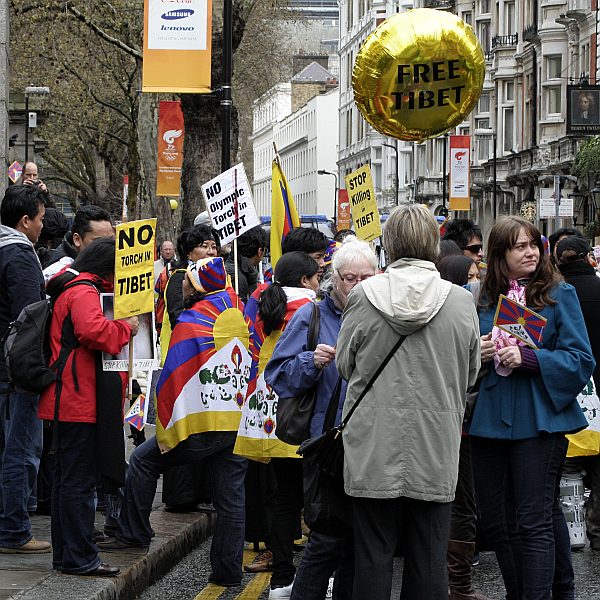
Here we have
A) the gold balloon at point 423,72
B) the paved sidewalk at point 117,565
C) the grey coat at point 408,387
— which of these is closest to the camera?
the grey coat at point 408,387

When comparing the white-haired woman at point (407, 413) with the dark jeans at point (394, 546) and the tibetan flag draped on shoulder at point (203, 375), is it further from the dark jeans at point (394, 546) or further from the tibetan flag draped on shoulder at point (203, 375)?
the tibetan flag draped on shoulder at point (203, 375)

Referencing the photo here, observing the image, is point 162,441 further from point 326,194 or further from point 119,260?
point 326,194

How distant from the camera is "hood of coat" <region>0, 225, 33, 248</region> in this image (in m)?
7.51

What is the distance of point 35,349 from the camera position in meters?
6.73

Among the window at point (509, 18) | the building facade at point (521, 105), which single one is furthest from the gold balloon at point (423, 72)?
the window at point (509, 18)

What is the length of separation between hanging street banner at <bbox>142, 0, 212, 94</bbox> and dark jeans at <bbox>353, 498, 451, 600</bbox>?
31.4 feet

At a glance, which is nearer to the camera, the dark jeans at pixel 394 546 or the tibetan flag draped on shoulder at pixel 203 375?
the dark jeans at pixel 394 546

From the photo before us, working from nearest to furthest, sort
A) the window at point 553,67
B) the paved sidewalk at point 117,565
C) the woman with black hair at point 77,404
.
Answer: the paved sidewalk at point 117,565 → the woman with black hair at point 77,404 → the window at point 553,67

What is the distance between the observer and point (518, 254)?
6.34 meters

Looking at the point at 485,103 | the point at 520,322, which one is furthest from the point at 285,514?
the point at 485,103

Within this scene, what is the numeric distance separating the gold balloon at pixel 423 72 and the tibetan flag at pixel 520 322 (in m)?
4.98

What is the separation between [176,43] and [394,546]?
9853 millimetres

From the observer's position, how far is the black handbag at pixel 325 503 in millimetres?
5539

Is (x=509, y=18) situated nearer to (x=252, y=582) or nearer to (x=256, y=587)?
(x=252, y=582)
